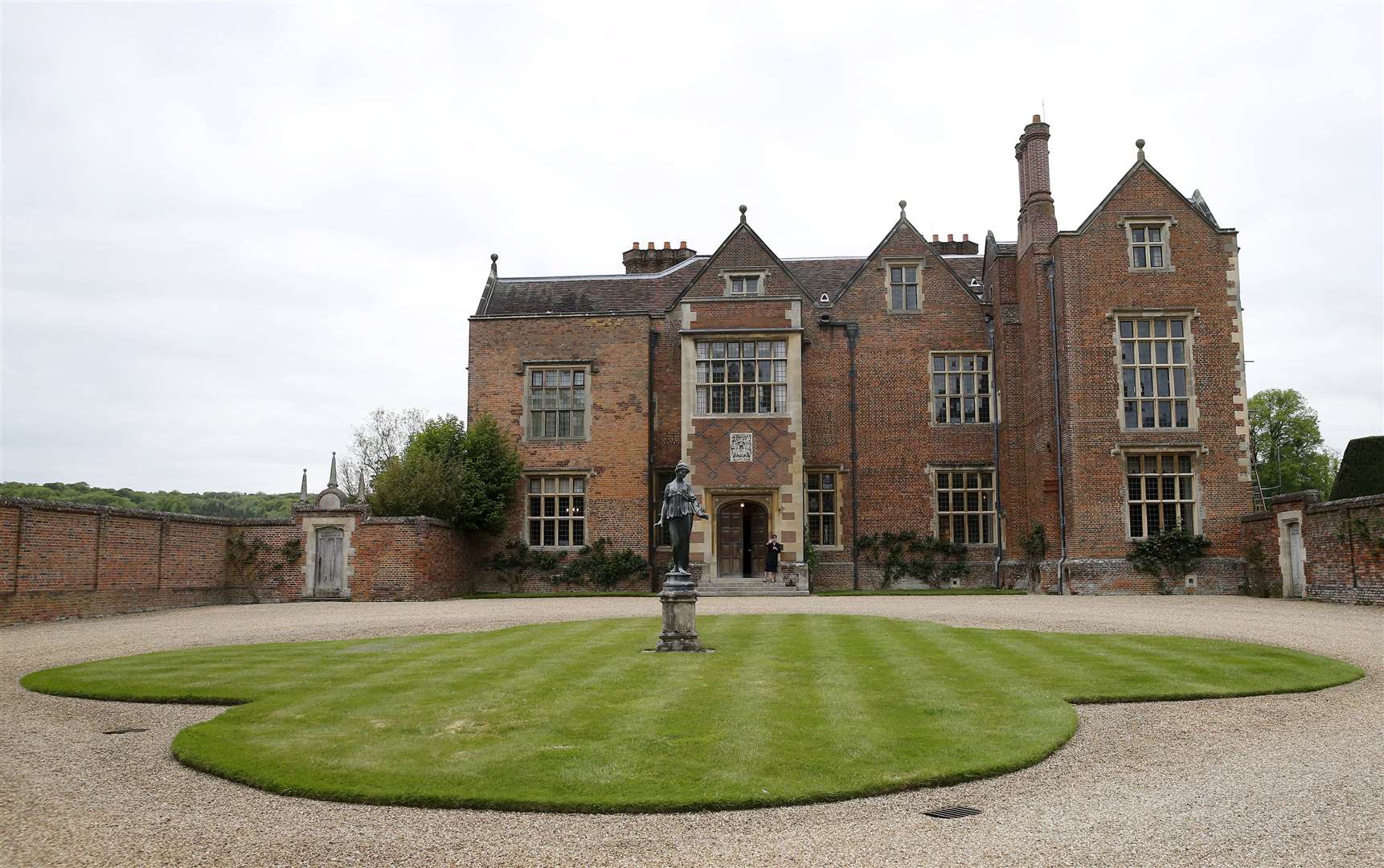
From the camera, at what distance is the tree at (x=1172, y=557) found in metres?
24.1

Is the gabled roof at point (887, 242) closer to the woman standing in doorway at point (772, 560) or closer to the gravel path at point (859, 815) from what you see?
the woman standing in doorway at point (772, 560)

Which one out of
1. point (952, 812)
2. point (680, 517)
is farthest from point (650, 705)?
point (680, 517)

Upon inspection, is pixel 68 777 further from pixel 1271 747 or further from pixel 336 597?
pixel 336 597

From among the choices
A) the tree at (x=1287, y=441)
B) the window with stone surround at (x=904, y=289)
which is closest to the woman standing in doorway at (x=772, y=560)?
the window with stone surround at (x=904, y=289)

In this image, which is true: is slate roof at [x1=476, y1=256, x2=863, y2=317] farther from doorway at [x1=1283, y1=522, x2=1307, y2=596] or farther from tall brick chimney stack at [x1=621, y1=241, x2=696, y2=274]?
doorway at [x1=1283, y1=522, x2=1307, y2=596]

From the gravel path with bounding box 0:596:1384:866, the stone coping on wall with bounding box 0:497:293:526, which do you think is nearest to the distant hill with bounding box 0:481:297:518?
the stone coping on wall with bounding box 0:497:293:526

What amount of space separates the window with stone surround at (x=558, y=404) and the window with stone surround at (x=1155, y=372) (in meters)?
14.3

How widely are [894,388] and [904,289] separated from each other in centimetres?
286

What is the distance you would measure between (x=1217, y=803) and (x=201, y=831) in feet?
19.1

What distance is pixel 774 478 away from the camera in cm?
2753

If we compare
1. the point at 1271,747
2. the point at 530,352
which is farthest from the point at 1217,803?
the point at 530,352

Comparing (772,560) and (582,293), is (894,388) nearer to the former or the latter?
(772,560)

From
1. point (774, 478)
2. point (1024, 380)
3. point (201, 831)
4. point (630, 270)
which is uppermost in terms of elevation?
point (630, 270)

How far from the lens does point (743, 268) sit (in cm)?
2950
